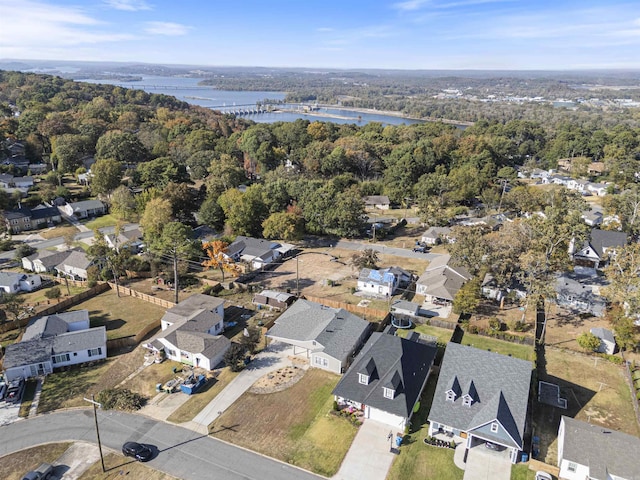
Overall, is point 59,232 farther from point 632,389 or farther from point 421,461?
point 632,389

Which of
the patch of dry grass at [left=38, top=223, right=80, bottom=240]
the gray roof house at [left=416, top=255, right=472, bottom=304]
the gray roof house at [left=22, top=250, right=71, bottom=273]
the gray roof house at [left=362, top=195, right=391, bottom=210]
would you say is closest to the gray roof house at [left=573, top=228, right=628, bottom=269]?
the gray roof house at [left=416, top=255, right=472, bottom=304]

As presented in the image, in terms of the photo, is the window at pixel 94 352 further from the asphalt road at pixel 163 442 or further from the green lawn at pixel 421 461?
the green lawn at pixel 421 461

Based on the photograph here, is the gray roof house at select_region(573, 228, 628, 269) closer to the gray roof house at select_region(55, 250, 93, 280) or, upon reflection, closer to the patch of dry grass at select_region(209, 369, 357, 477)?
the patch of dry grass at select_region(209, 369, 357, 477)

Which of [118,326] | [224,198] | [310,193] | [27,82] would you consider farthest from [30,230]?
[27,82]

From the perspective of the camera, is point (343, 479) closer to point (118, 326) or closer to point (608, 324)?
point (118, 326)

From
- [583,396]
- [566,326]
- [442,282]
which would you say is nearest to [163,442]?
[583,396]

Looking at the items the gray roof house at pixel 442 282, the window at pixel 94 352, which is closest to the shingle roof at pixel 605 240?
the gray roof house at pixel 442 282
